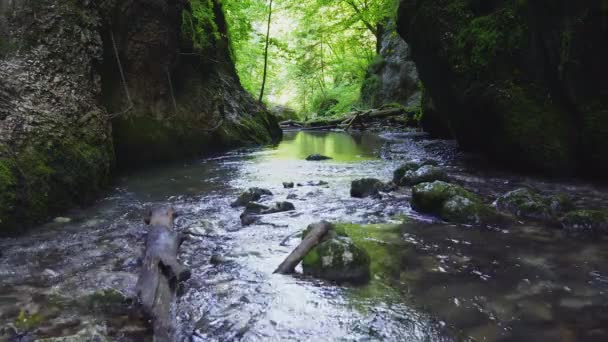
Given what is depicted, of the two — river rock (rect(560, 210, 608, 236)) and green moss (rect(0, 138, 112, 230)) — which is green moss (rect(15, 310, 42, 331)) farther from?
river rock (rect(560, 210, 608, 236))

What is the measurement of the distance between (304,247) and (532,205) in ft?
8.51

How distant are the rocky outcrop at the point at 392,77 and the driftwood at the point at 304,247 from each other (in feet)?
57.2

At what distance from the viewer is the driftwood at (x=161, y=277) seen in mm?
2531

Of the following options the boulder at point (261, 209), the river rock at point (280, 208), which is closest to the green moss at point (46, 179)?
the boulder at point (261, 209)

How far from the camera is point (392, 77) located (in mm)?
22281

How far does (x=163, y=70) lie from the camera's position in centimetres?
897

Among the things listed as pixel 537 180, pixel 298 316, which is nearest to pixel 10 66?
pixel 298 316

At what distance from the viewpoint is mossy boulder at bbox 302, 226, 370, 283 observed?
3123mm

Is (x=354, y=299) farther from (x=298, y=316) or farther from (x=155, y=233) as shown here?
(x=155, y=233)

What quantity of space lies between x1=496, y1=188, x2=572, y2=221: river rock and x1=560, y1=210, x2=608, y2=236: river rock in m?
0.24

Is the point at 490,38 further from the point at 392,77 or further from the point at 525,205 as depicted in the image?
the point at 392,77

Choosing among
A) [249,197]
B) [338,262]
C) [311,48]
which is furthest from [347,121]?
[338,262]

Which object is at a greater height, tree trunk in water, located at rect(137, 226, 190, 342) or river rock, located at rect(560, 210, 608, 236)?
river rock, located at rect(560, 210, 608, 236)

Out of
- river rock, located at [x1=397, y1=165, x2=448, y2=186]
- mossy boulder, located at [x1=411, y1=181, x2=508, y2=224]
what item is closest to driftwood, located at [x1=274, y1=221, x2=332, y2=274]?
mossy boulder, located at [x1=411, y1=181, x2=508, y2=224]
